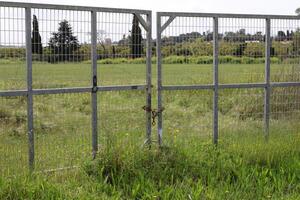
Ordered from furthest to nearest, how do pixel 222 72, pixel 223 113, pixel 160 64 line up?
pixel 223 113 → pixel 222 72 → pixel 160 64

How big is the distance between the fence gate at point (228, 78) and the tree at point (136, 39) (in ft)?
0.99

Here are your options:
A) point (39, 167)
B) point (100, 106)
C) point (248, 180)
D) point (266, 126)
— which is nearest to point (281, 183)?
point (248, 180)

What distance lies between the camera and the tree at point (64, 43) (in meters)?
6.52

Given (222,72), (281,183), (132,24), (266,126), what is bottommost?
(281,183)

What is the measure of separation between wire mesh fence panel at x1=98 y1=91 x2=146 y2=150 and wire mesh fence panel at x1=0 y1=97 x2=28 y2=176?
106 centimetres

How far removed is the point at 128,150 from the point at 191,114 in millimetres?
2151

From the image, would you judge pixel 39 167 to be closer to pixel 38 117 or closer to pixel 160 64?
pixel 38 117

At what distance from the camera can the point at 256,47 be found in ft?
27.1

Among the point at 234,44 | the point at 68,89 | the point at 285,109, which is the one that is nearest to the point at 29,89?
the point at 68,89

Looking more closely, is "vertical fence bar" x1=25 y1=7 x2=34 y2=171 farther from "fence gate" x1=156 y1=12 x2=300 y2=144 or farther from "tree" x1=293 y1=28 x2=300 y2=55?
"tree" x1=293 y1=28 x2=300 y2=55

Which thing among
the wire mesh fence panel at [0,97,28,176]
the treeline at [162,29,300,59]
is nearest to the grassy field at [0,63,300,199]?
the wire mesh fence panel at [0,97,28,176]

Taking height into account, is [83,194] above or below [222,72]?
below

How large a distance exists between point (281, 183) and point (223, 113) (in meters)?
2.58

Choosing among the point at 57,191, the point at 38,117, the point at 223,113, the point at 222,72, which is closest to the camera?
the point at 57,191
